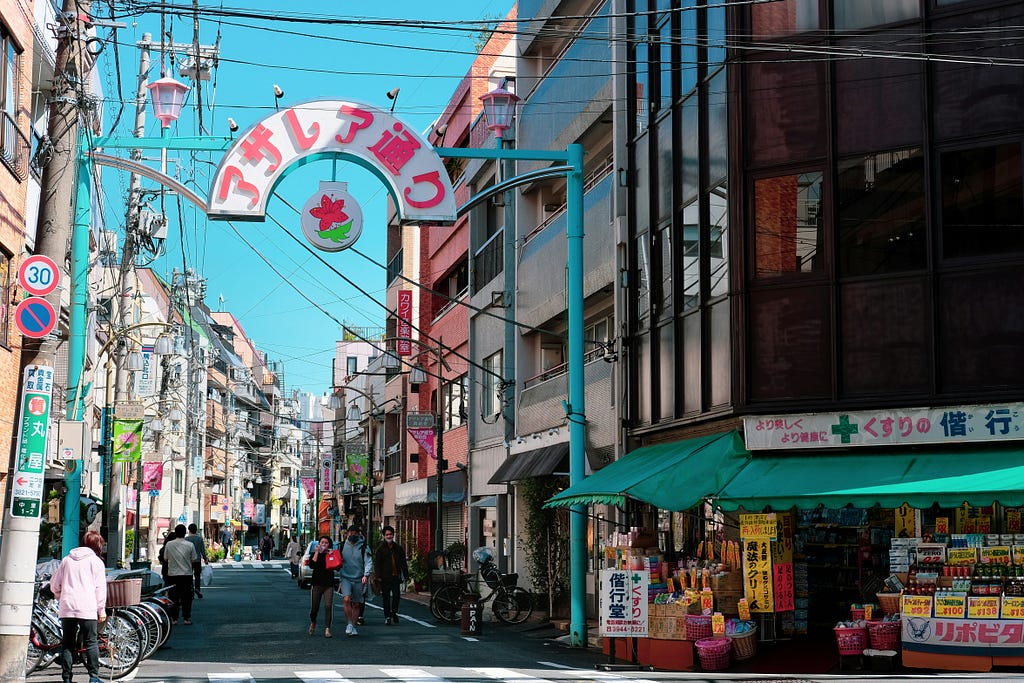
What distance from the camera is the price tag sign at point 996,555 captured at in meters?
16.1

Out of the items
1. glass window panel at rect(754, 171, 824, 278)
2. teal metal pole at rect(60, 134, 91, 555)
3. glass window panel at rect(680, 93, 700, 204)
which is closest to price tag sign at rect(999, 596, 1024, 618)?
glass window panel at rect(754, 171, 824, 278)

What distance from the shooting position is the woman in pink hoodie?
47.9 feet

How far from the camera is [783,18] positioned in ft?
62.3

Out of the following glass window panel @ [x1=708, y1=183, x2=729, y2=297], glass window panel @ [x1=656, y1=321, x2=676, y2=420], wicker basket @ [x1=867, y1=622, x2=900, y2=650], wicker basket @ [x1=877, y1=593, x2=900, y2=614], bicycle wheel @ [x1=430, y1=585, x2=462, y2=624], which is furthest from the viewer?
bicycle wheel @ [x1=430, y1=585, x2=462, y2=624]

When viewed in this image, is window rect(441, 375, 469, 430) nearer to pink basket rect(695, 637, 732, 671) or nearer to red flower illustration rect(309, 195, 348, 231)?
red flower illustration rect(309, 195, 348, 231)

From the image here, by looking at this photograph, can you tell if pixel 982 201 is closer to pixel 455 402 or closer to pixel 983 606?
pixel 983 606

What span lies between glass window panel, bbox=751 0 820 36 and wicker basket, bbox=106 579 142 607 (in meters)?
11.7

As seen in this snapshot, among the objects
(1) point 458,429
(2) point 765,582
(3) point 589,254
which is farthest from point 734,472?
(1) point 458,429

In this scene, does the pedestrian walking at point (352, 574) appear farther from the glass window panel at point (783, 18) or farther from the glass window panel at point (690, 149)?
the glass window panel at point (783, 18)

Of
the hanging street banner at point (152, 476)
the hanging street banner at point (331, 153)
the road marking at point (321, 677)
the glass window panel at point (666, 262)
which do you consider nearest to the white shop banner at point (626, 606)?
the road marking at point (321, 677)

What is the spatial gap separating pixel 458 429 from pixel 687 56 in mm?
24324

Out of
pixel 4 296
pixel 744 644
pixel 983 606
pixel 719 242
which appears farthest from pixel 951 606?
pixel 4 296

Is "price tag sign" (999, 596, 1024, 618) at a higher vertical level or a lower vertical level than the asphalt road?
higher

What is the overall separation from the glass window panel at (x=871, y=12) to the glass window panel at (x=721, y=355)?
4340 millimetres
